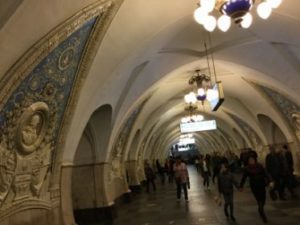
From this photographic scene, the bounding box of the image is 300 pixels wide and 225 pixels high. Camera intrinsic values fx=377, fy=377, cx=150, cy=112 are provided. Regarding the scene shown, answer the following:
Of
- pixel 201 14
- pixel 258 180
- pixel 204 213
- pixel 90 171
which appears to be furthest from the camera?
pixel 90 171

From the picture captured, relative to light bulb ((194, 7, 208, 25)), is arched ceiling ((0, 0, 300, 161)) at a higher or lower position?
higher

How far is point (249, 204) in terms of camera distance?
9.59 metres

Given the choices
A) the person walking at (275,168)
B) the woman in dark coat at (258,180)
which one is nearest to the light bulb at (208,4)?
the woman in dark coat at (258,180)

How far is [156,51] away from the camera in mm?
8195

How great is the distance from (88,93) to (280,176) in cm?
535

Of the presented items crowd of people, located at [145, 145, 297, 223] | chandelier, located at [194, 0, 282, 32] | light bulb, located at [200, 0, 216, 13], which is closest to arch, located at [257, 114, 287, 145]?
crowd of people, located at [145, 145, 297, 223]

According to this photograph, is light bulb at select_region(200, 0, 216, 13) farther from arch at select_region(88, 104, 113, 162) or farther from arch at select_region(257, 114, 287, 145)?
arch at select_region(257, 114, 287, 145)

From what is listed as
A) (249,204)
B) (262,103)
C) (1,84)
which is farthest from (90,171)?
(262,103)

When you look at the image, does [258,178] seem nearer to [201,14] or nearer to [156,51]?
[156,51]

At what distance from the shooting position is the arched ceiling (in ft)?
15.3

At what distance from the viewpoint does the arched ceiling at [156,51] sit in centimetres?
466

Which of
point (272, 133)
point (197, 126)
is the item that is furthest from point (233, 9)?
point (197, 126)

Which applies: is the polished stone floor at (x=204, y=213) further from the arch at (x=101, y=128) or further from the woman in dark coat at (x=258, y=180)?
the arch at (x=101, y=128)

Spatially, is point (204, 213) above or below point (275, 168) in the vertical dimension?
below
